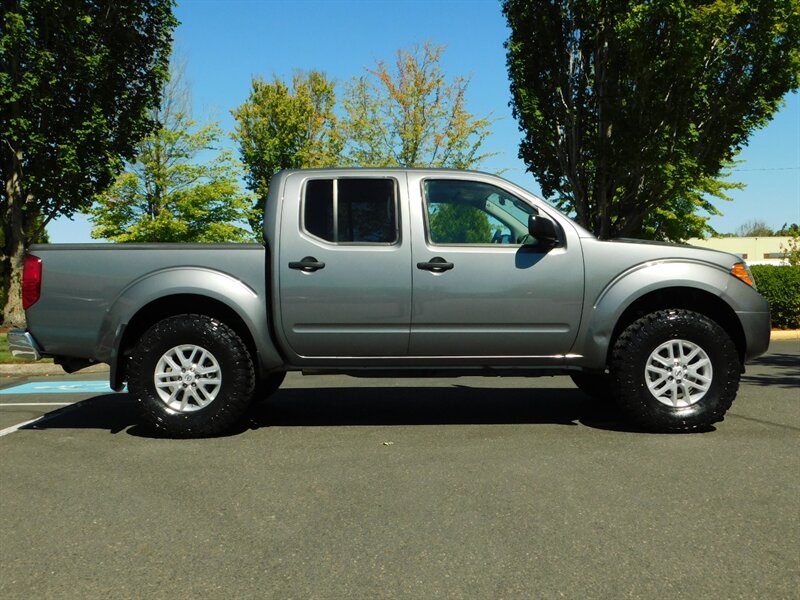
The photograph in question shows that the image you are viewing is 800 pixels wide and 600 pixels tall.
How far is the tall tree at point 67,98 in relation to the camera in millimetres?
17344

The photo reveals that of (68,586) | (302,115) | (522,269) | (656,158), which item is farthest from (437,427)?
(302,115)

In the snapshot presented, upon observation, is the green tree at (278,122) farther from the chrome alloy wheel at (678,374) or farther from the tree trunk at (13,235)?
the chrome alloy wheel at (678,374)

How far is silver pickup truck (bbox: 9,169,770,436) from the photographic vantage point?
5.85 metres

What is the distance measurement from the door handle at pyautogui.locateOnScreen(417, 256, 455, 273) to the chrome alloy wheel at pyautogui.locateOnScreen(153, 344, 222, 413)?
172 centimetres

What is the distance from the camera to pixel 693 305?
6.20m

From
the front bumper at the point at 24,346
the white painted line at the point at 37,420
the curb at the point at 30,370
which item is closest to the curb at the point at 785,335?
the curb at the point at 30,370

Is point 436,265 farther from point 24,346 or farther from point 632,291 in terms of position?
point 24,346

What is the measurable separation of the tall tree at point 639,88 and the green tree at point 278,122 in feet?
77.9

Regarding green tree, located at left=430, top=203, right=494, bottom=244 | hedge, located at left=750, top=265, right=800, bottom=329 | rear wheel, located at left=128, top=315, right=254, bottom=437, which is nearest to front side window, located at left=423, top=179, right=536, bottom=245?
green tree, located at left=430, top=203, right=494, bottom=244

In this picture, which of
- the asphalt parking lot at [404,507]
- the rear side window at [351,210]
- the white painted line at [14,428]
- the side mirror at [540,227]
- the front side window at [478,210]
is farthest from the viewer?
the white painted line at [14,428]

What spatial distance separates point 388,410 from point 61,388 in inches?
178

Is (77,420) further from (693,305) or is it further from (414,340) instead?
(693,305)

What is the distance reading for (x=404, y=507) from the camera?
413 centimetres

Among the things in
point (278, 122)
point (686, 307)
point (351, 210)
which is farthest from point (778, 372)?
point (278, 122)
